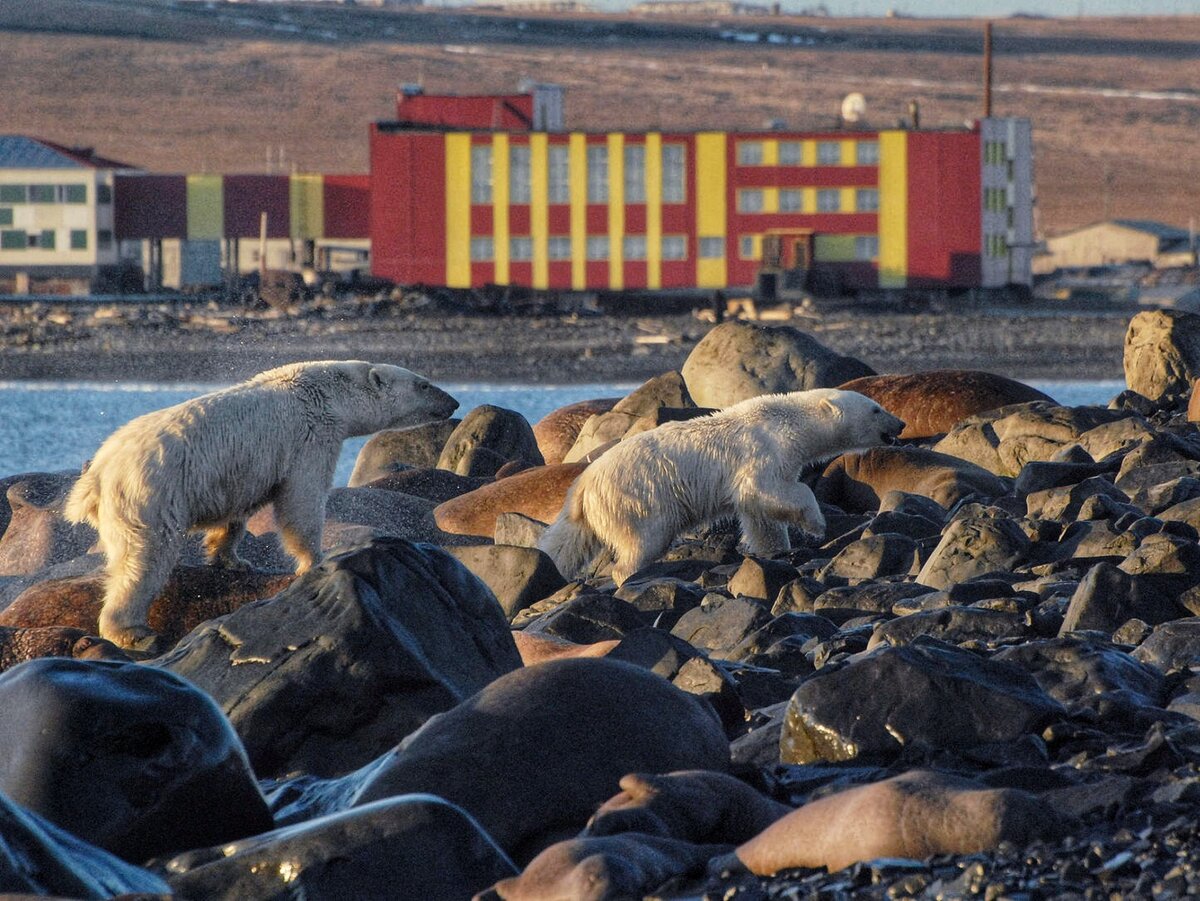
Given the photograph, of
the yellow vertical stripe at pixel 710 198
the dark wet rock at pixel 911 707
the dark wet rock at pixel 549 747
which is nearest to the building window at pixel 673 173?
the yellow vertical stripe at pixel 710 198

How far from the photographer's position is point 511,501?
10188 mm

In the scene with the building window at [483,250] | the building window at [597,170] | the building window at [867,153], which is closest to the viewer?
the building window at [867,153]

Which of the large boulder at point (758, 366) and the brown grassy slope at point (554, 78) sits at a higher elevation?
the brown grassy slope at point (554, 78)

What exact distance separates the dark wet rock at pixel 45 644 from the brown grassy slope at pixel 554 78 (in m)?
109

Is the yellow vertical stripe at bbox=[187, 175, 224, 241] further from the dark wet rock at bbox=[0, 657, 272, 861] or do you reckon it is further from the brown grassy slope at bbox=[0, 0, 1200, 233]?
the dark wet rock at bbox=[0, 657, 272, 861]

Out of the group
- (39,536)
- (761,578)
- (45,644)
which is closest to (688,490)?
(761,578)

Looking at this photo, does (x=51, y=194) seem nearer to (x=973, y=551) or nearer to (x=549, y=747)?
(x=973, y=551)

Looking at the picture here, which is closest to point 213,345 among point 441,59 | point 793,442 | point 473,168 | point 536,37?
point 473,168

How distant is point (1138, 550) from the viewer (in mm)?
6770

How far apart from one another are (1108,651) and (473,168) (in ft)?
162

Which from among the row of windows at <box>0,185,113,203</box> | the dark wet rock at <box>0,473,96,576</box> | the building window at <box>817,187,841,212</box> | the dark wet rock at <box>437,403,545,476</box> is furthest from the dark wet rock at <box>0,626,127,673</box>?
the row of windows at <box>0,185,113,203</box>

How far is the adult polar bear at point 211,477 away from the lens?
7438 millimetres

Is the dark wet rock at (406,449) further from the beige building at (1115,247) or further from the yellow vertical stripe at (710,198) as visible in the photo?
the beige building at (1115,247)

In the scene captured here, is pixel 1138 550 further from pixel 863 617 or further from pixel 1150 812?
pixel 1150 812
